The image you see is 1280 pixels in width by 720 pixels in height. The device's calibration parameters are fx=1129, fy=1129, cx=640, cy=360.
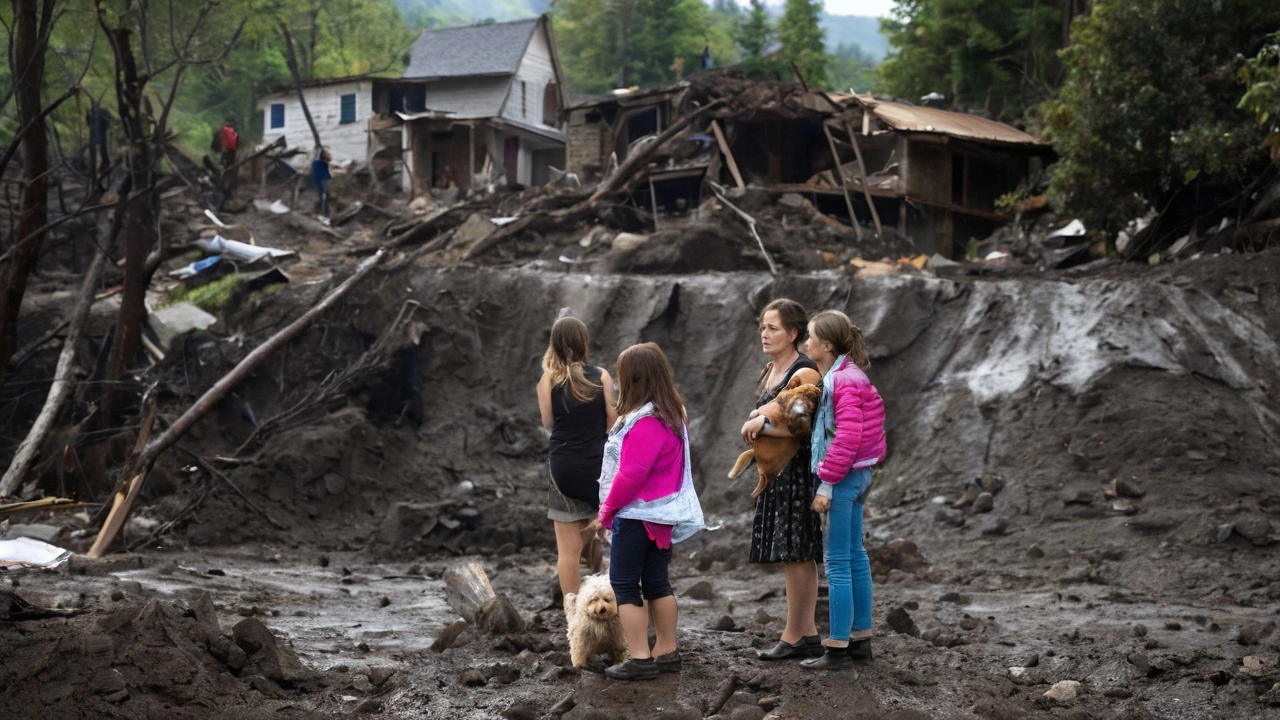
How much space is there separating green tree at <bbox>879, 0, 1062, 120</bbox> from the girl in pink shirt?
25432 mm

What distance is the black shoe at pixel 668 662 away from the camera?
5328mm

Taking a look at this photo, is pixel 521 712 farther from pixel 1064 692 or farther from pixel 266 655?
pixel 1064 692

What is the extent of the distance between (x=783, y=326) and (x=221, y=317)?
1342 cm

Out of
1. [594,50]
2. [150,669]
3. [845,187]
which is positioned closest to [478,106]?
[594,50]

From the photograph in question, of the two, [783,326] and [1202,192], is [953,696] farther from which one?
[1202,192]

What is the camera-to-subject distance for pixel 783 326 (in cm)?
554

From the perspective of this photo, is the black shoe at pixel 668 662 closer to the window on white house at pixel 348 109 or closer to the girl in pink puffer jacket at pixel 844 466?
the girl in pink puffer jacket at pixel 844 466

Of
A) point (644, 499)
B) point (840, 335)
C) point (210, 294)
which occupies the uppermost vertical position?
point (840, 335)

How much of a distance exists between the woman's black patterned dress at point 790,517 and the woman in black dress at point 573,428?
43.2 inches

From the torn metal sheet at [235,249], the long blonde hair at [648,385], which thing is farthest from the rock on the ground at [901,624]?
the torn metal sheet at [235,249]

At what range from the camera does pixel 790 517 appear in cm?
547

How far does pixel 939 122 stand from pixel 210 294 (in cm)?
1573

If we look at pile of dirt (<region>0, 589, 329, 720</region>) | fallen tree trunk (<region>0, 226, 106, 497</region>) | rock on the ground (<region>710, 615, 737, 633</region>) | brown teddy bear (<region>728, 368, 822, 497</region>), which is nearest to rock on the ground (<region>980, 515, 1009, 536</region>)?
rock on the ground (<region>710, 615, 737, 633</region>)

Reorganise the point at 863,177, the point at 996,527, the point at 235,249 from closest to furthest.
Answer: the point at 996,527 < the point at 235,249 < the point at 863,177
